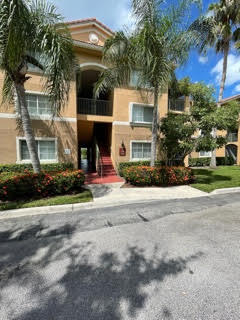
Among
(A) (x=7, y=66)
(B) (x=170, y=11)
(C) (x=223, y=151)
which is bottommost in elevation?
(C) (x=223, y=151)

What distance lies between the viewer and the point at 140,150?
11828 mm

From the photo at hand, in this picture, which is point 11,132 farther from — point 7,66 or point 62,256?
point 62,256

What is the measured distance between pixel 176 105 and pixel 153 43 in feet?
25.6

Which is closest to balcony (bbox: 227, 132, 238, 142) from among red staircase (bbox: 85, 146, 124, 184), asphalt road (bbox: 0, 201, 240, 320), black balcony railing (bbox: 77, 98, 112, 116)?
black balcony railing (bbox: 77, 98, 112, 116)

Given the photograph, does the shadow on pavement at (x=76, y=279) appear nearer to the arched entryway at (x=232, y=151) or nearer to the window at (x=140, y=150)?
the window at (x=140, y=150)

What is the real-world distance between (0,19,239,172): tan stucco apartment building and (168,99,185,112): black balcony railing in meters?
0.09

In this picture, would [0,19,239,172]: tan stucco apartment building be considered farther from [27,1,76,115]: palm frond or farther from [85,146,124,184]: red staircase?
[27,1,76,115]: palm frond

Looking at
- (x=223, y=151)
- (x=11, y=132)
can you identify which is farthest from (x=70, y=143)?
(x=223, y=151)

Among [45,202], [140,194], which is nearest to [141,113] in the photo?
[140,194]

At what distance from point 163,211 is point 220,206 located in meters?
2.22

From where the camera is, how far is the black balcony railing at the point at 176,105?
43.4ft

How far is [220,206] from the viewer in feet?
17.7

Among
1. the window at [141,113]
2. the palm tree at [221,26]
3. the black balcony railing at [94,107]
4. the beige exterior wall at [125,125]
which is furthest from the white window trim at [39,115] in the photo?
the palm tree at [221,26]

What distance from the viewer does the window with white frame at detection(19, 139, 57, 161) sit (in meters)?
9.27
